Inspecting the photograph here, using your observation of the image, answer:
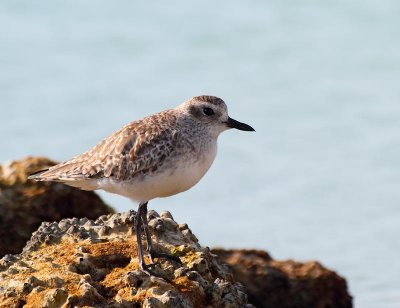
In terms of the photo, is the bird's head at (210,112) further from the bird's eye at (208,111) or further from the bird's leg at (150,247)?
the bird's leg at (150,247)

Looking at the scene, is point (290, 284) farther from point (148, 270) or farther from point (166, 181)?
point (148, 270)

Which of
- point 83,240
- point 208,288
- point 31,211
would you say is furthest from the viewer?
point 31,211

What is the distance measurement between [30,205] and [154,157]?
4.35 meters

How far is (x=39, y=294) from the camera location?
952 cm

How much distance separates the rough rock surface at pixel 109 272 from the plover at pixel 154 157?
0.26 m

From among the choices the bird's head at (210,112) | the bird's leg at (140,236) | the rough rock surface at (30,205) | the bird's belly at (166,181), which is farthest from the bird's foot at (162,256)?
the rough rock surface at (30,205)

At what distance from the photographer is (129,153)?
1120 centimetres

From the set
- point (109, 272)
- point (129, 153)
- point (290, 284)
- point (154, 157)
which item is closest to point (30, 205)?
point (290, 284)

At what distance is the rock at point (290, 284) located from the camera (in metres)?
15.0

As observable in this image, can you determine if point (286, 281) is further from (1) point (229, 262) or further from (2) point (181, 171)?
(2) point (181, 171)

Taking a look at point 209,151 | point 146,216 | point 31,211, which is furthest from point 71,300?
point 31,211

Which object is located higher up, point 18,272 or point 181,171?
point 181,171

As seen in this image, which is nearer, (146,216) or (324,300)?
(146,216)

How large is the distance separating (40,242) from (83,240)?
0.47 metres
